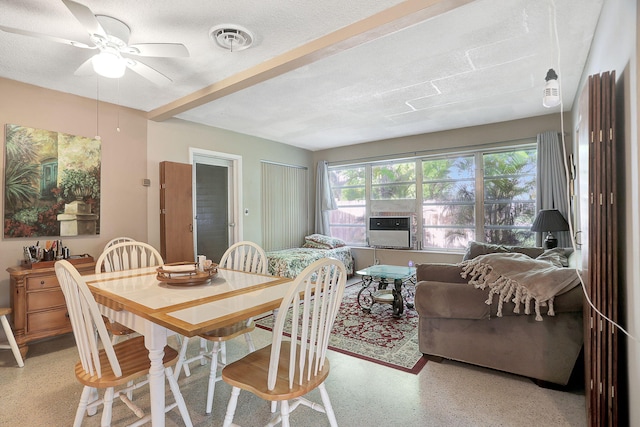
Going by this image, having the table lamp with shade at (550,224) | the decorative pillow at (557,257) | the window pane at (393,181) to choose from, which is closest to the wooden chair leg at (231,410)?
the decorative pillow at (557,257)

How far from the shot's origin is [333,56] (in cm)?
258

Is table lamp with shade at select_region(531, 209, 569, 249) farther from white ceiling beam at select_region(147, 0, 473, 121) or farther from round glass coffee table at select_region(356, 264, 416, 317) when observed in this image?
white ceiling beam at select_region(147, 0, 473, 121)

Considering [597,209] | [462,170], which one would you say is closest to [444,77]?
[597,209]

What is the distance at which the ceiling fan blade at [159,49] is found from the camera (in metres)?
1.97

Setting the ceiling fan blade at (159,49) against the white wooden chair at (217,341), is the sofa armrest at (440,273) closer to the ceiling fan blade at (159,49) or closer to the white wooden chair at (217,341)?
the white wooden chair at (217,341)

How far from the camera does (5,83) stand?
9.25 feet

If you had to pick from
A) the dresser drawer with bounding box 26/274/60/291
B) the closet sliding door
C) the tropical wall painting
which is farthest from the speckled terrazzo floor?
the tropical wall painting

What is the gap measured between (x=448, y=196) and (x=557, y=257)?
2.29 metres

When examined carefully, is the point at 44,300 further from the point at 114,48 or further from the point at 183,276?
the point at 114,48

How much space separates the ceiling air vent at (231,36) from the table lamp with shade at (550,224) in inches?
143

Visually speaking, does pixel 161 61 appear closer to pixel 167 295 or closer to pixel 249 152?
pixel 167 295

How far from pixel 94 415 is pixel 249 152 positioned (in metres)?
3.91

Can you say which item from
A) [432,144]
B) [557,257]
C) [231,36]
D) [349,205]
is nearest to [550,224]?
[557,257]

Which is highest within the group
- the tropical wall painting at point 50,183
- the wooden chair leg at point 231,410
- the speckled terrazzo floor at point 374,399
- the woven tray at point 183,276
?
the tropical wall painting at point 50,183
